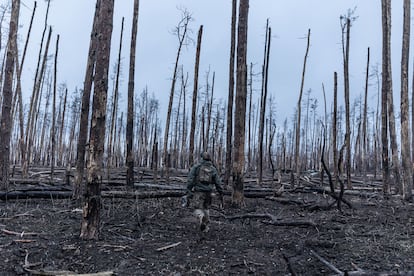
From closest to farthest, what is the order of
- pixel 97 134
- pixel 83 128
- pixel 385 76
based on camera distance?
pixel 97 134
pixel 83 128
pixel 385 76

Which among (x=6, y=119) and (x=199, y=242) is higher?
(x=6, y=119)

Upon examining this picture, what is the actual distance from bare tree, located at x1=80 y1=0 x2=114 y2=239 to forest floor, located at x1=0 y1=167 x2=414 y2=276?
0.35 metres

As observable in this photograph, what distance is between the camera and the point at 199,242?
6.35 meters

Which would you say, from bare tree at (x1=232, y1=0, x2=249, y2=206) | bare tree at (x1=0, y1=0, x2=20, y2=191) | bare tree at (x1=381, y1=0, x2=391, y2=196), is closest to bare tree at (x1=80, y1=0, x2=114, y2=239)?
bare tree at (x1=232, y1=0, x2=249, y2=206)

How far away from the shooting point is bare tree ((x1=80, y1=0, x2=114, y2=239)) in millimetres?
5938

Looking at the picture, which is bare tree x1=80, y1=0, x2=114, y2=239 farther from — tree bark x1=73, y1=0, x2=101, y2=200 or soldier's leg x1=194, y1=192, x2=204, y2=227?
tree bark x1=73, y1=0, x2=101, y2=200

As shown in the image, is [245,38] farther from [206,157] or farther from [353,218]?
[353,218]

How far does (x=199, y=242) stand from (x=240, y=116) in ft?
13.7

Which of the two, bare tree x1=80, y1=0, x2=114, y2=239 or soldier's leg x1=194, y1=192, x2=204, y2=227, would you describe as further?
soldier's leg x1=194, y1=192, x2=204, y2=227

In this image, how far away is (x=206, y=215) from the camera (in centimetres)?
694

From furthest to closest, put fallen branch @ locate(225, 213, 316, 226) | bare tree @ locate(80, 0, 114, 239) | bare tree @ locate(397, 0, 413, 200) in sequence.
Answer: bare tree @ locate(397, 0, 413, 200), fallen branch @ locate(225, 213, 316, 226), bare tree @ locate(80, 0, 114, 239)

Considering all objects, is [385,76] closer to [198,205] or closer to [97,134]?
Answer: [198,205]

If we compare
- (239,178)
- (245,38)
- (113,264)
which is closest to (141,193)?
(239,178)

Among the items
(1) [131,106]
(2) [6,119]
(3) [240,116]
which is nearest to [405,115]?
(3) [240,116]
